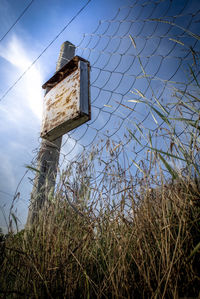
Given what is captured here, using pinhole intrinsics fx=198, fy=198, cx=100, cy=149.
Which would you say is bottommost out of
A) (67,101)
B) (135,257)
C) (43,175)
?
(135,257)

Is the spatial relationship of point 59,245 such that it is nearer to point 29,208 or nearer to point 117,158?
point 117,158

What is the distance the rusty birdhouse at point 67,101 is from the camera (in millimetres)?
1475

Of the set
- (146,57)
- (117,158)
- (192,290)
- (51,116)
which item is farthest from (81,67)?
(192,290)

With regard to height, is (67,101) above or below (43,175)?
above

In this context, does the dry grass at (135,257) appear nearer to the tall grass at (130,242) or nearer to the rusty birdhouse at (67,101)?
the tall grass at (130,242)

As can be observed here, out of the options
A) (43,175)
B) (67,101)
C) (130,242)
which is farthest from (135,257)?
(67,101)

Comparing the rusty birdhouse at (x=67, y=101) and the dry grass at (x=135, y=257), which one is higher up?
the rusty birdhouse at (x=67, y=101)

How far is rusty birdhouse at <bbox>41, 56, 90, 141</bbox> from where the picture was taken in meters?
1.47

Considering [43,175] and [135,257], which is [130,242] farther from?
[43,175]

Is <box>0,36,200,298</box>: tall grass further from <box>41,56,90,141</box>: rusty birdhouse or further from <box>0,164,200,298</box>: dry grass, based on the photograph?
<box>41,56,90,141</box>: rusty birdhouse

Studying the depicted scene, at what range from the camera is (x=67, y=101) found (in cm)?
157

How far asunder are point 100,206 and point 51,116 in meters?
0.98

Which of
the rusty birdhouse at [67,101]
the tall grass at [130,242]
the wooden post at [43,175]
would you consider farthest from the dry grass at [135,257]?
the rusty birdhouse at [67,101]

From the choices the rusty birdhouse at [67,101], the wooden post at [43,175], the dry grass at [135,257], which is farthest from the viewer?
the rusty birdhouse at [67,101]
